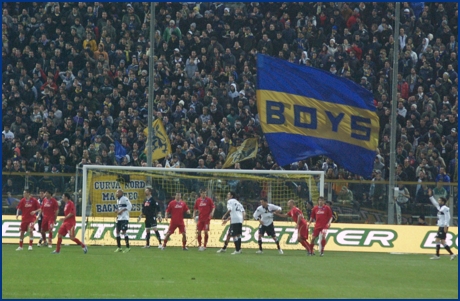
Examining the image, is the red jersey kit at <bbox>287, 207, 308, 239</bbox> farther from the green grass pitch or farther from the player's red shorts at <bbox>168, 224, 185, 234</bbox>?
the player's red shorts at <bbox>168, 224, 185, 234</bbox>

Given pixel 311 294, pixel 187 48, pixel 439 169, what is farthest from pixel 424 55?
pixel 311 294

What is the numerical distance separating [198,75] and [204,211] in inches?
345

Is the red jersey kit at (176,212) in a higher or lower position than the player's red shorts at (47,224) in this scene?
higher

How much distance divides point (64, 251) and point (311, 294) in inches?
496

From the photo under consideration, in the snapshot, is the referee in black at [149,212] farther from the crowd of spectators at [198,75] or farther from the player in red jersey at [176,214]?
the crowd of spectators at [198,75]

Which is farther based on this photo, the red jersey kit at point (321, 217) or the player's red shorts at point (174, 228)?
the player's red shorts at point (174, 228)

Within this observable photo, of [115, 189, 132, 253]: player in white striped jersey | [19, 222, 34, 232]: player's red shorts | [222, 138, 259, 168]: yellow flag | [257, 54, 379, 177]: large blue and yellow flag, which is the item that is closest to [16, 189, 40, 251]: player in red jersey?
[19, 222, 34, 232]: player's red shorts

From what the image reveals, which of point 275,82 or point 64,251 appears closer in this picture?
point 64,251

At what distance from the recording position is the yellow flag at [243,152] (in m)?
33.1

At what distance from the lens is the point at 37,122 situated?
34.8 m

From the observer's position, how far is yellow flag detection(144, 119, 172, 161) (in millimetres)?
32125

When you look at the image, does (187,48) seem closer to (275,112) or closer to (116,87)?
(116,87)

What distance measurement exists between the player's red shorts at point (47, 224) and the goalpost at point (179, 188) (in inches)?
55.7

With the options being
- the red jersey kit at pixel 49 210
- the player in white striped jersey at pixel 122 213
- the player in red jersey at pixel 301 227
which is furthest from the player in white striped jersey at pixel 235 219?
the red jersey kit at pixel 49 210
